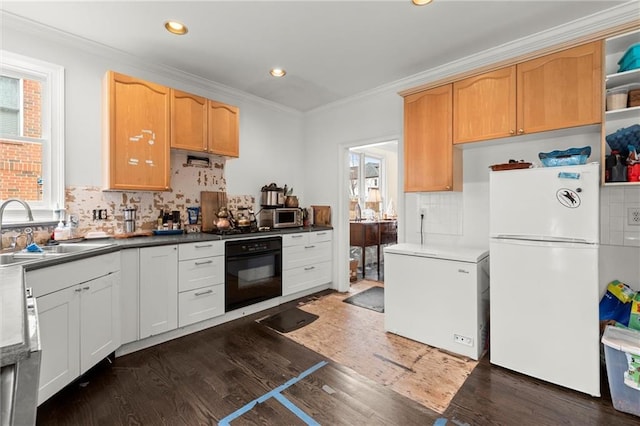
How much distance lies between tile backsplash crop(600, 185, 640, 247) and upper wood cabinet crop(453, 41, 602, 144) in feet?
2.03

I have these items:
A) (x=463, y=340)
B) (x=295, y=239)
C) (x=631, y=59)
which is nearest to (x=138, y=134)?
(x=295, y=239)

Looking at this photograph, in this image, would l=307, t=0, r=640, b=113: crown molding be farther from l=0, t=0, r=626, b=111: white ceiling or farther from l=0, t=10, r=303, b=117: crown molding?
l=0, t=10, r=303, b=117: crown molding

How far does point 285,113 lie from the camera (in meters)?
4.50

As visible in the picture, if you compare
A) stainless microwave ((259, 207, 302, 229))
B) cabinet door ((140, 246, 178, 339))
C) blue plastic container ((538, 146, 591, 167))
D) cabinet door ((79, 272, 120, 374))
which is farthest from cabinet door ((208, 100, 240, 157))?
blue plastic container ((538, 146, 591, 167))

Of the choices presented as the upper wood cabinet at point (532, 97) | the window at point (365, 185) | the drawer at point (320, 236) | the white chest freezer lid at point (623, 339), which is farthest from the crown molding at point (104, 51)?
the white chest freezer lid at point (623, 339)

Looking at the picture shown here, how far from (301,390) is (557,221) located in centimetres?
212

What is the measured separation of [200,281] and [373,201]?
4.11 metres

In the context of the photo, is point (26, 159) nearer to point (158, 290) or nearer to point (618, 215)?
point (158, 290)

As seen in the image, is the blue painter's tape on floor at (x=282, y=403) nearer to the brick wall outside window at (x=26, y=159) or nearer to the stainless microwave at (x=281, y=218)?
the stainless microwave at (x=281, y=218)

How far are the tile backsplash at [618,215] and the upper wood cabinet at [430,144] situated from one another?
1.13 metres

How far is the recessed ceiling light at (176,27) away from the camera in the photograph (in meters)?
2.43

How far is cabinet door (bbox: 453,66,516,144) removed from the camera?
2553 mm

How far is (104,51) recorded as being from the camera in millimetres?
2799

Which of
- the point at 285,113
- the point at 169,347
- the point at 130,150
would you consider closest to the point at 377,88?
the point at 285,113
